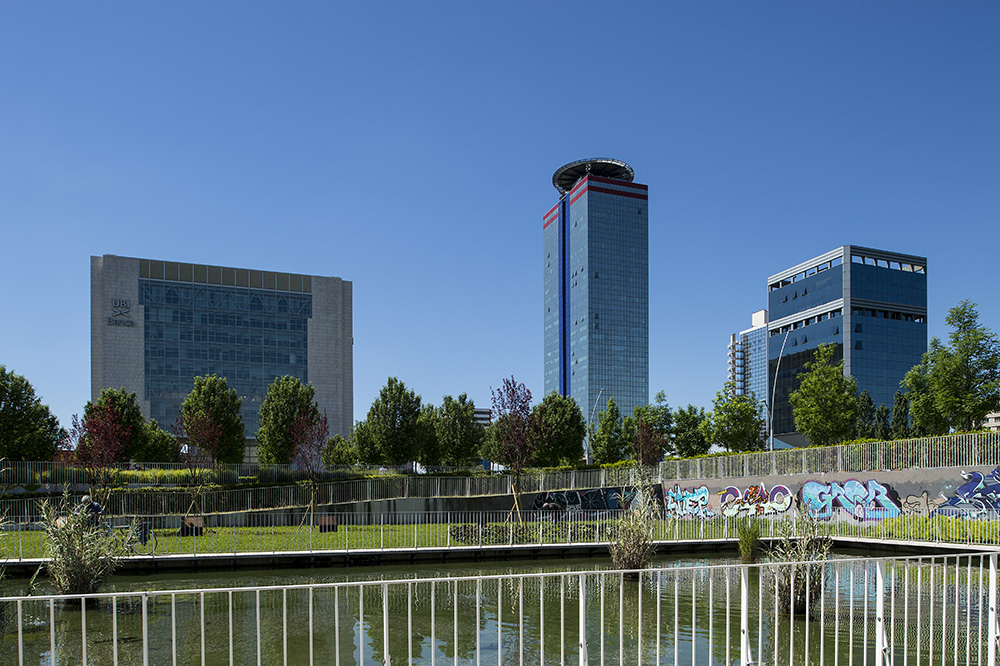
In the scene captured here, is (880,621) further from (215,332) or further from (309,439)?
(215,332)

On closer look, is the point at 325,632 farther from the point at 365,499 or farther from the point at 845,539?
the point at 365,499

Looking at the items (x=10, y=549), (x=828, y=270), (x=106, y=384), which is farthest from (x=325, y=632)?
(x=828, y=270)

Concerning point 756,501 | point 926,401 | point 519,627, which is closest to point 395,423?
point 756,501

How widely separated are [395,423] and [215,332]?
185 ft

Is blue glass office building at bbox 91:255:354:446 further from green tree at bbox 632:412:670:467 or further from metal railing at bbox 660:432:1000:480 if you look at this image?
metal railing at bbox 660:432:1000:480

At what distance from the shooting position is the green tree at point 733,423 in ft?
167

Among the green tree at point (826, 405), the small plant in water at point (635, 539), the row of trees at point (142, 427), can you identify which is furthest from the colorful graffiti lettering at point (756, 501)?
the row of trees at point (142, 427)

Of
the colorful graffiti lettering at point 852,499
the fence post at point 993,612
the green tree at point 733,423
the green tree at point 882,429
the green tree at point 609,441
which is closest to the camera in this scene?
the fence post at point 993,612

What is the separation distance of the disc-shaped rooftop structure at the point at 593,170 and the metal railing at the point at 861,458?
12648cm

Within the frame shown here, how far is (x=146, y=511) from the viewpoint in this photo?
34.3m

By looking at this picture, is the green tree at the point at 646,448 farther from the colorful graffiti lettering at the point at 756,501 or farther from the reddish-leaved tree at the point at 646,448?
the colorful graffiti lettering at the point at 756,501

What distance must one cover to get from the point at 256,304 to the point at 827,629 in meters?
95.1

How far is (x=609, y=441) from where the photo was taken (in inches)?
2400

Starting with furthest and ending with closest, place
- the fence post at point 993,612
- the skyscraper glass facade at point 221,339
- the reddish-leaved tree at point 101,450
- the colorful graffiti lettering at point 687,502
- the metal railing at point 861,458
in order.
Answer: the skyscraper glass facade at point 221,339 < the colorful graffiti lettering at point 687,502 < the reddish-leaved tree at point 101,450 < the metal railing at point 861,458 < the fence post at point 993,612
